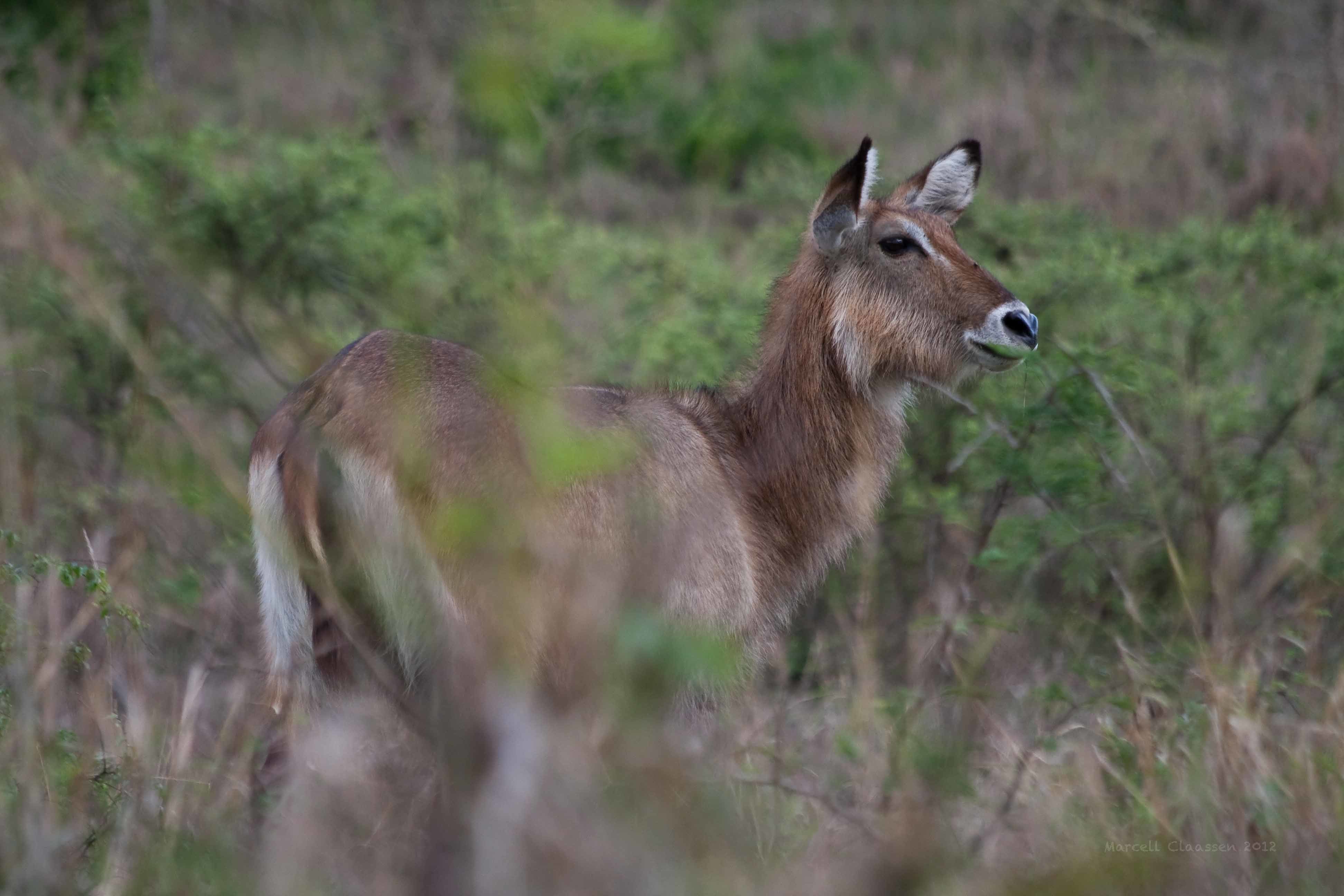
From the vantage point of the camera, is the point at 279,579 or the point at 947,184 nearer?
the point at 279,579

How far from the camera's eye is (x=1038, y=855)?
131 inches

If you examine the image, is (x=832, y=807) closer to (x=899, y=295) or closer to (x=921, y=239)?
(x=899, y=295)

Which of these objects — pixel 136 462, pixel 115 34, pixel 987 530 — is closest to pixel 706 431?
pixel 987 530

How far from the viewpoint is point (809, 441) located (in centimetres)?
486

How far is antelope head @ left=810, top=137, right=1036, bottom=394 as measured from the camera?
15.6ft

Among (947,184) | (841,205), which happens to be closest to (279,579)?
(841,205)

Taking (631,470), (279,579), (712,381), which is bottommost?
(712,381)

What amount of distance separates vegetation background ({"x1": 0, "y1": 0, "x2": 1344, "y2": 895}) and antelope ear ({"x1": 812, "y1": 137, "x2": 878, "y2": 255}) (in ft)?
2.31

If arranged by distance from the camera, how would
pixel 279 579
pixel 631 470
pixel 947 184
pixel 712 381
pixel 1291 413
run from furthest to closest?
pixel 712 381 < pixel 1291 413 < pixel 947 184 < pixel 631 470 < pixel 279 579

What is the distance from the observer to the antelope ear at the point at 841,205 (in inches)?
183

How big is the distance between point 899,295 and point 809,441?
579 mm

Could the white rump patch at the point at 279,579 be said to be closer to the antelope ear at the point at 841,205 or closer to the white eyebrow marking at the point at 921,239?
the antelope ear at the point at 841,205

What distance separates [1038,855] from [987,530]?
6.24 ft

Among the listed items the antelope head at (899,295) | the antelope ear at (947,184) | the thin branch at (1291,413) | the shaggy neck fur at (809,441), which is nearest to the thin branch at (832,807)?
the shaggy neck fur at (809,441)
